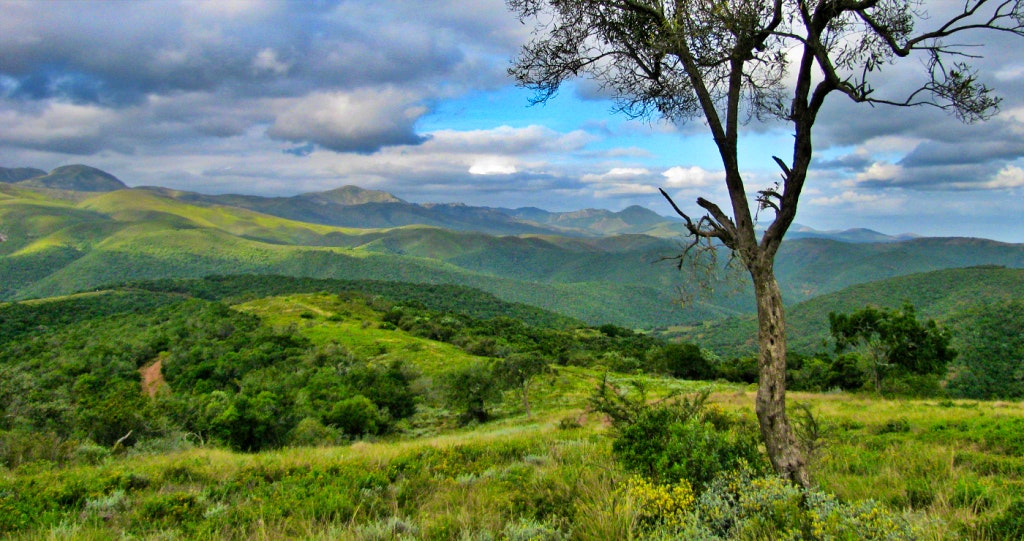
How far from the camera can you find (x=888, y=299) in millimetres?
171125

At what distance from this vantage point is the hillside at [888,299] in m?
136

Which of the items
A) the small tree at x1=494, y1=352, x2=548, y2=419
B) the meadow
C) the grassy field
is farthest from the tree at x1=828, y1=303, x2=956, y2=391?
the grassy field

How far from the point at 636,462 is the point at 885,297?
8510 inches

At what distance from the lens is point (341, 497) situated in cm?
575

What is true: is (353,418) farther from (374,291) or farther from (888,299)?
(888,299)

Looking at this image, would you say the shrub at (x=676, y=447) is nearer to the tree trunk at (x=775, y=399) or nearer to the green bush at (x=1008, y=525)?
the tree trunk at (x=775, y=399)

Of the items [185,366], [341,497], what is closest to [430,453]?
[341,497]

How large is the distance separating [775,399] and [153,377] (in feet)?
197

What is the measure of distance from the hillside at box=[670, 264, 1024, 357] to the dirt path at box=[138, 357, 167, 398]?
443 ft

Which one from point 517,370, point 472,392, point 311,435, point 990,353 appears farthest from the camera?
point 990,353

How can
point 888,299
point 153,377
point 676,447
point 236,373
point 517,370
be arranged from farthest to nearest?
point 888,299 < point 153,377 < point 236,373 < point 517,370 < point 676,447

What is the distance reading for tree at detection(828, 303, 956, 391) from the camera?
33.7m

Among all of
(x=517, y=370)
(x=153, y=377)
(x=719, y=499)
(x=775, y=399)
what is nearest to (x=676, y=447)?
(x=719, y=499)

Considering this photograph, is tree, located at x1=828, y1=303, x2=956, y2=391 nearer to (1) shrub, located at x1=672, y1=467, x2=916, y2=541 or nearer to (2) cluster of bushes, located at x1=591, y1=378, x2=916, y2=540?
(2) cluster of bushes, located at x1=591, y1=378, x2=916, y2=540
